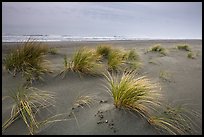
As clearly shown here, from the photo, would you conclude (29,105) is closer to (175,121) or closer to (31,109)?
(31,109)

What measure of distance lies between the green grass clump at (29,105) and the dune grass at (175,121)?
1.68 meters

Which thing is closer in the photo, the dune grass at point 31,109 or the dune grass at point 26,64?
the dune grass at point 31,109

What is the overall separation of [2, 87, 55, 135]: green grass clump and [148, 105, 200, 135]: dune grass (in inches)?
66.0

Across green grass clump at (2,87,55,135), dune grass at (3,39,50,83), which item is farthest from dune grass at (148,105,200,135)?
dune grass at (3,39,50,83)

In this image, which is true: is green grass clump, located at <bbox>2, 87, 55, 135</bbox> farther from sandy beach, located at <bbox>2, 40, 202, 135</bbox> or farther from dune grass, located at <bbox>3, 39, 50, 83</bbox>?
dune grass, located at <bbox>3, 39, 50, 83</bbox>

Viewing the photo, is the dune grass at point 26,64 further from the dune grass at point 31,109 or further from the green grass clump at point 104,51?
the green grass clump at point 104,51

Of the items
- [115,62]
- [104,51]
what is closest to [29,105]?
[115,62]

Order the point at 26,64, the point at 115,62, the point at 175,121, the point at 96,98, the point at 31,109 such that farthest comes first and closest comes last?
the point at 115,62 < the point at 26,64 < the point at 96,98 < the point at 31,109 < the point at 175,121

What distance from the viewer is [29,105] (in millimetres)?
3898

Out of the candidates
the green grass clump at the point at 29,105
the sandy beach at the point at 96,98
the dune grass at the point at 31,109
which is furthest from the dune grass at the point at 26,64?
the dune grass at the point at 31,109

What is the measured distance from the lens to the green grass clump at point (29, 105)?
3479 mm

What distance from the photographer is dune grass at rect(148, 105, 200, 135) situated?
3.58 metres

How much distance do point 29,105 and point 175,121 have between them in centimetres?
222

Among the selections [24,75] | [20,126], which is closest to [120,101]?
[20,126]
